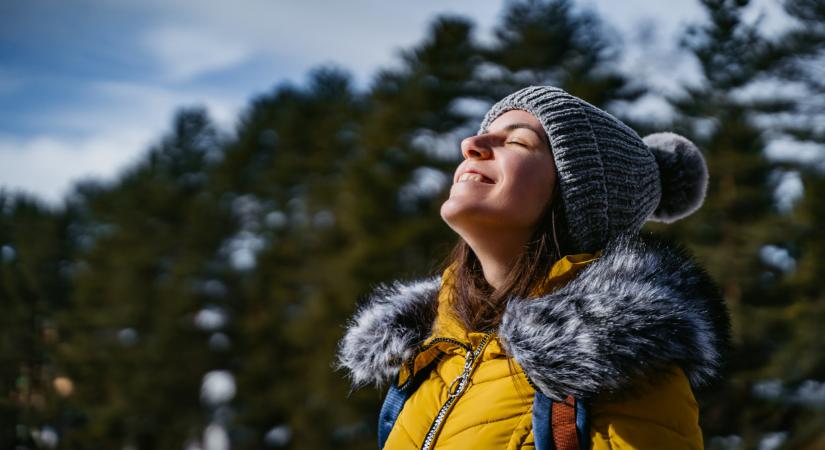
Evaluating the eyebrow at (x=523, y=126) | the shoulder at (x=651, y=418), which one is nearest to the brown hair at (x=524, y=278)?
the eyebrow at (x=523, y=126)

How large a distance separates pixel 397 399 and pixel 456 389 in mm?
286

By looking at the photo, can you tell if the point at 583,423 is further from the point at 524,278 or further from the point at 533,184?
the point at 533,184

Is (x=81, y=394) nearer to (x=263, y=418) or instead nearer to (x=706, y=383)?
(x=263, y=418)

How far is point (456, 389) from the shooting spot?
6.97 feet

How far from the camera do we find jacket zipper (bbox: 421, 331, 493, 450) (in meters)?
2.09

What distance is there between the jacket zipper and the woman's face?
0.33 metres

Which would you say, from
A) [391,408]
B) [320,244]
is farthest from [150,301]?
[391,408]

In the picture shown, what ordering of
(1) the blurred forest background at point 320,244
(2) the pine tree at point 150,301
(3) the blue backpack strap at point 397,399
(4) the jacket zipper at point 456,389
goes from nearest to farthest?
(4) the jacket zipper at point 456,389 → (3) the blue backpack strap at point 397,399 → (1) the blurred forest background at point 320,244 → (2) the pine tree at point 150,301

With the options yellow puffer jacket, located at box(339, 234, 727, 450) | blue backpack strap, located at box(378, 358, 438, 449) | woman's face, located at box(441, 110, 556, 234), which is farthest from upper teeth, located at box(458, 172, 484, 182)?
blue backpack strap, located at box(378, 358, 438, 449)

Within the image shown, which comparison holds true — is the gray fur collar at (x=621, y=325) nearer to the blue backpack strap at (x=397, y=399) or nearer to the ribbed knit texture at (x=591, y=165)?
the ribbed knit texture at (x=591, y=165)

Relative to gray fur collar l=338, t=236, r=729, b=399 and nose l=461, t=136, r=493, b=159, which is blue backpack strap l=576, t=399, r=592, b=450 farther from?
nose l=461, t=136, r=493, b=159

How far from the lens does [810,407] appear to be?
1077cm

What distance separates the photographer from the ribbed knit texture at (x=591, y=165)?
2.22 m

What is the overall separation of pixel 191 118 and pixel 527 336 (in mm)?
24205
